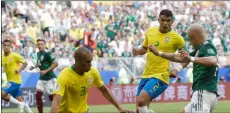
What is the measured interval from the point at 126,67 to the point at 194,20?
422 inches

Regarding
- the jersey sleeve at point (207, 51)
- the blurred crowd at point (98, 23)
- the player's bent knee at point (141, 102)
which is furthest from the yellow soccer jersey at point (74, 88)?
the blurred crowd at point (98, 23)

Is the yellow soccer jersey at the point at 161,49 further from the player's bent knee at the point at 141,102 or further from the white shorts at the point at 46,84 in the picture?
the white shorts at the point at 46,84

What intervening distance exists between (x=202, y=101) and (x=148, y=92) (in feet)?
11.3

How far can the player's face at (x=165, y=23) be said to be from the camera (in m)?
16.7

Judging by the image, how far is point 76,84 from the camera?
40.0 feet

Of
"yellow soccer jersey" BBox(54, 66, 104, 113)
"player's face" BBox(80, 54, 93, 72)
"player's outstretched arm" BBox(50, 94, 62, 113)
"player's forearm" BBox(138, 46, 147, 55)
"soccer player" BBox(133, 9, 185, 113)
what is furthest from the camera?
"player's forearm" BBox(138, 46, 147, 55)

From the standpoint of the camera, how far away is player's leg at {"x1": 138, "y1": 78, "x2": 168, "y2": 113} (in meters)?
16.6

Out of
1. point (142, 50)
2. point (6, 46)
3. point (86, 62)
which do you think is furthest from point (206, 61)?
point (6, 46)

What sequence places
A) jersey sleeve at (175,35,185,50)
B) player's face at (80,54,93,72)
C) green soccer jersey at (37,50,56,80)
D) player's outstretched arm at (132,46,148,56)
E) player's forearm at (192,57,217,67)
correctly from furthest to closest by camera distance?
green soccer jersey at (37,50,56,80) → jersey sleeve at (175,35,185,50) → player's outstretched arm at (132,46,148,56) → player's forearm at (192,57,217,67) → player's face at (80,54,93,72)

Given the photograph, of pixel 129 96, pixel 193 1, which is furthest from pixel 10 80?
pixel 193 1

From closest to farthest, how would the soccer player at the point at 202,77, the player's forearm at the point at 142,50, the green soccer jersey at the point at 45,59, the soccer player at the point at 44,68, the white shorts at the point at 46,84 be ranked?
the soccer player at the point at 202,77, the player's forearm at the point at 142,50, the soccer player at the point at 44,68, the green soccer jersey at the point at 45,59, the white shorts at the point at 46,84

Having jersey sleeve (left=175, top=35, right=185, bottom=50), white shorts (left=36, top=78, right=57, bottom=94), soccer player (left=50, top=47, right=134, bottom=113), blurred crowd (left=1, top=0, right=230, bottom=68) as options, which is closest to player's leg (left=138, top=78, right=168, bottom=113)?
jersey sleeve (left=175, top=35, right=185, bottom=50)

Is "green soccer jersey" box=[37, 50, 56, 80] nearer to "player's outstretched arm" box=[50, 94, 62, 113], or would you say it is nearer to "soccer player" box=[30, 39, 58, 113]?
"soccer player" box=[30, 39, 58, 113]

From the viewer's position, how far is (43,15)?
3812 centimetres
